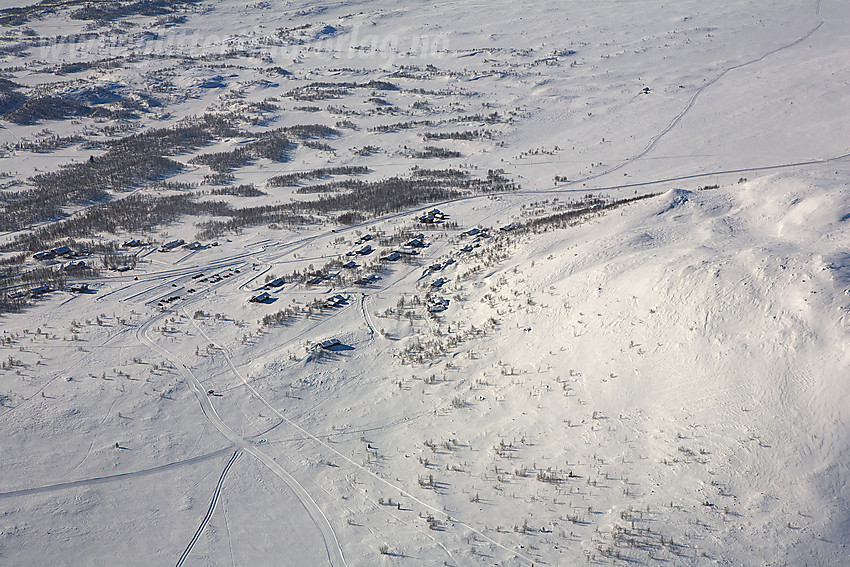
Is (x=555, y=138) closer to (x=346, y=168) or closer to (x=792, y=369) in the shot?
(x=346, y=168)

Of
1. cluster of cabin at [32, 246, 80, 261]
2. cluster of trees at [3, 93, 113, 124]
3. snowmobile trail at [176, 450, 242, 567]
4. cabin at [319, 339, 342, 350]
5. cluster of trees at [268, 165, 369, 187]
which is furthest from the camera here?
cluster of trees at [3, 93, 113, 124]

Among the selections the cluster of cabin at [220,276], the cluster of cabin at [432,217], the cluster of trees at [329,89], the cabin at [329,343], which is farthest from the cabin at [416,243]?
the cluster of trees at [329,89]

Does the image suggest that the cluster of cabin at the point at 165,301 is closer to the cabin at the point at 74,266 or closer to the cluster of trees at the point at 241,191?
the cabin at the point at 74,266

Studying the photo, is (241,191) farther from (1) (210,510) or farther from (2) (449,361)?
(1) (210,510)

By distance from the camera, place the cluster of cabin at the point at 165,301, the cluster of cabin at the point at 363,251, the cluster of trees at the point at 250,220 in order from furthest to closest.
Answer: the cluster of trees at the point at 250,220 < the cluster of cabin at the point at 363,251 < the cluster of cabin at the point at 165,301

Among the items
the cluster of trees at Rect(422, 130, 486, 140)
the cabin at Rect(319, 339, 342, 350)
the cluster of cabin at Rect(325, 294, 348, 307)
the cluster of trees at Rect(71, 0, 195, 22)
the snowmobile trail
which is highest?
the cluster of trees at Rect(71, 0, 195, 22)

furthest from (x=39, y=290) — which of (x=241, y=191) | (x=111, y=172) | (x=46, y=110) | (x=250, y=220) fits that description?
(x=46, y=110)

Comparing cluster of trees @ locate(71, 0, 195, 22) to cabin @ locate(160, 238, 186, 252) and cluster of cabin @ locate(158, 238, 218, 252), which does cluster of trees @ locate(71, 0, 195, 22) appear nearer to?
cabin @ locate(160, 238, 186, 252)

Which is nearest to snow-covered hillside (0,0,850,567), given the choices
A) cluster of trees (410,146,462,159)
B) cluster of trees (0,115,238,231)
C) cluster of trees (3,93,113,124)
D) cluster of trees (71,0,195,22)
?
cluster of trees (0,115,238,231)
